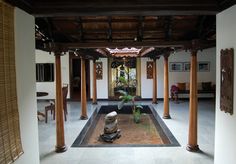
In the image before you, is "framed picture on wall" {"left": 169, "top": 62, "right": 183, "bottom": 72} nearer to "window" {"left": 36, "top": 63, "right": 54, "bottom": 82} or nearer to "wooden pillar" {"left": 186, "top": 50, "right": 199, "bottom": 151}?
"window" {"left": 36, "top": 63, "right": 54, "bottom": 82}

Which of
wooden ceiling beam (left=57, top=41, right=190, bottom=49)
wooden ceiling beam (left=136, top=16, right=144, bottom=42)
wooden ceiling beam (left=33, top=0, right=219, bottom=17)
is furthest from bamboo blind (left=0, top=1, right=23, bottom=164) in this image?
wooden ceiling beam (left=57, top=41, right=190, bottom=49)

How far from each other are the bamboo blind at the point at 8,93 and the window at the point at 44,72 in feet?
35.8

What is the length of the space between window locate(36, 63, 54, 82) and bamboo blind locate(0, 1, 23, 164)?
10917 millimetres

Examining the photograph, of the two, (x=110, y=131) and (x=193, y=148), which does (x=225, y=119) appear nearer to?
(x=193, y=148)

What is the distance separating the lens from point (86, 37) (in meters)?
5.29

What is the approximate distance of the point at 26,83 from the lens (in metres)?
2.45

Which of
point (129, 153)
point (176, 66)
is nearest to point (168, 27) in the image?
point (129, 153)

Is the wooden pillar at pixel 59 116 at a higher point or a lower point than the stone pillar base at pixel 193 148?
higher

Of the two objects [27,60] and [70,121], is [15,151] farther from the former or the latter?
[70,121]

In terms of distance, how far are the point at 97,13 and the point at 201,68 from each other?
11441mm

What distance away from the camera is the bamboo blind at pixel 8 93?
194cm

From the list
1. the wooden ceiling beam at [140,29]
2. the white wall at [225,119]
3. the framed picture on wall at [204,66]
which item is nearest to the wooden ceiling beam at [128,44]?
the wooden ceiling beam at [140,29]

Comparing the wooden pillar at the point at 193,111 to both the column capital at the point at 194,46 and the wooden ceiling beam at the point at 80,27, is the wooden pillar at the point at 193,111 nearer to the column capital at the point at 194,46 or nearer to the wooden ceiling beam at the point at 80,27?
the column capital at the point at 194,46

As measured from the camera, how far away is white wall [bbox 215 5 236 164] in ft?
7.69
